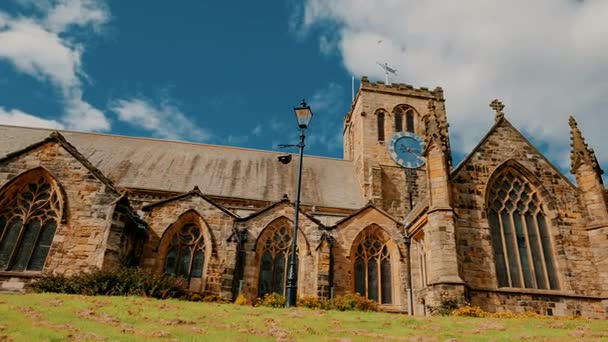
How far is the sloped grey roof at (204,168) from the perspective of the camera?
26172 mm

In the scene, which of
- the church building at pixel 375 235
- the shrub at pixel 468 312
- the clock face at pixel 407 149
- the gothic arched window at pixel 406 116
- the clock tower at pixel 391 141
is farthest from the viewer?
the gothic arched window at pixel 406 116

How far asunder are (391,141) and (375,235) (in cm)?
1253

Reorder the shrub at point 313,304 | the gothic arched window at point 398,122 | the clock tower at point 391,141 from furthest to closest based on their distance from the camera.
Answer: the gothic arched window at point 398,122
the clock tower at point 391,141
the shrub at point 313,304

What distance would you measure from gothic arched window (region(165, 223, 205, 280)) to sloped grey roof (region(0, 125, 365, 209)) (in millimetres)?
5698

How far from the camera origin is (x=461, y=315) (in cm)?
1316

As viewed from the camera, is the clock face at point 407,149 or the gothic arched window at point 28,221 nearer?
the gothic arched window at point 28,221

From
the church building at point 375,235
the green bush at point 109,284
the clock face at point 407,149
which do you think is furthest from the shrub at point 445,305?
the clock face at point 407,149

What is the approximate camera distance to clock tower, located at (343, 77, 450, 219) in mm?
28656

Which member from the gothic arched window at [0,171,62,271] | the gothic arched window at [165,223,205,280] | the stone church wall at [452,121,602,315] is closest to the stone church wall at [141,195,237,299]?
the gothic arched window at [165,223,205,280]

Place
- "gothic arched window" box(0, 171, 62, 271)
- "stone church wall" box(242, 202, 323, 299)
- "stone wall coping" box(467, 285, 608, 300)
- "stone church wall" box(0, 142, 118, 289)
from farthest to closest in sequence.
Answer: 1. "stone church wall" box(242, 202, 323, 299)
2. "gothic arched window" box(0, 171, 62, 271)
3. "stone church wall" box(0, 142, 118, 289)
4. "stone wall coping" box(467, 285, 608, 300)

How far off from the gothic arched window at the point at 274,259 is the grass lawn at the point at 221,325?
24.7 feet

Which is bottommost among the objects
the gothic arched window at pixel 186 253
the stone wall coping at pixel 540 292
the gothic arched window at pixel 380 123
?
the stone wall coping at pixel 540 292

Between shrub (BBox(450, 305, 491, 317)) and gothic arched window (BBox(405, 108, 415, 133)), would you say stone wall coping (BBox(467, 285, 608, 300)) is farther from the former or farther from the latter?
gothic arched window (BBox(405, 108, 415, 133))

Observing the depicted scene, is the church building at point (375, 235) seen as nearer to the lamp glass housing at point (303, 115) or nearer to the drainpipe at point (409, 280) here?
the drainpipe at point (409, 280)
